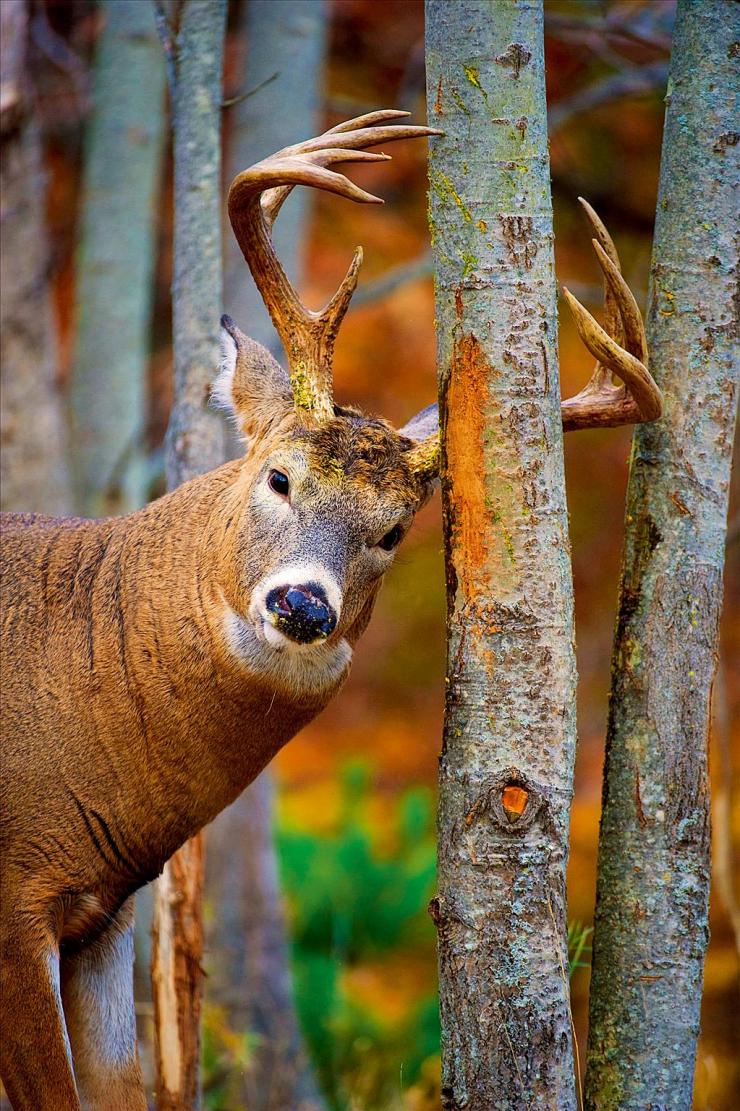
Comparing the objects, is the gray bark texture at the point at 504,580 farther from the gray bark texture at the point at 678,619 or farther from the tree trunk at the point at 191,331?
the tree trunk at the point at 191,331

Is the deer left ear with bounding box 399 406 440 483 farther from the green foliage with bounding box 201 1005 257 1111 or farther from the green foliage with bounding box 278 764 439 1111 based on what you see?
the green foliage with bounding box 278 764 439 1111

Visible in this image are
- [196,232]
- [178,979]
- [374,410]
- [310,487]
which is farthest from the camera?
[374,410]

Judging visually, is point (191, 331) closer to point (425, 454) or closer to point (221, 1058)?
point (425, 454)

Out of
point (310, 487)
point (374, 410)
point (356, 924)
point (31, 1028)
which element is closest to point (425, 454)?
point (310, 487)

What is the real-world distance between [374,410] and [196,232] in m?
5.91

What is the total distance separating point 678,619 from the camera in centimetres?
344

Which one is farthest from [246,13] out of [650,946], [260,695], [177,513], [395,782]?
[395,782]

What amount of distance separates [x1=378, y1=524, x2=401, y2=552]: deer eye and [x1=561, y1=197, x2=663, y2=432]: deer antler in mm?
607

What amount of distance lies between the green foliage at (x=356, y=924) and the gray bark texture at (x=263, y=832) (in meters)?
0.39

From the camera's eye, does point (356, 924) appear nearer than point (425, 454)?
No

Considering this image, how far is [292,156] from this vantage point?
129 inches

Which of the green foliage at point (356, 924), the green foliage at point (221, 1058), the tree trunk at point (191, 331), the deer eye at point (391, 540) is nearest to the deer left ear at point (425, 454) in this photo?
the deer eye at point (391, 540)

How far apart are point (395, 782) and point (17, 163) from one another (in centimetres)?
801

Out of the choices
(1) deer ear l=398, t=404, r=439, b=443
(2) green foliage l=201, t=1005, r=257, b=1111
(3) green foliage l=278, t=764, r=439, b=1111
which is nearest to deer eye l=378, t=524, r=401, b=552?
(1) deer ear l=398, t=404, r=439, b=443
